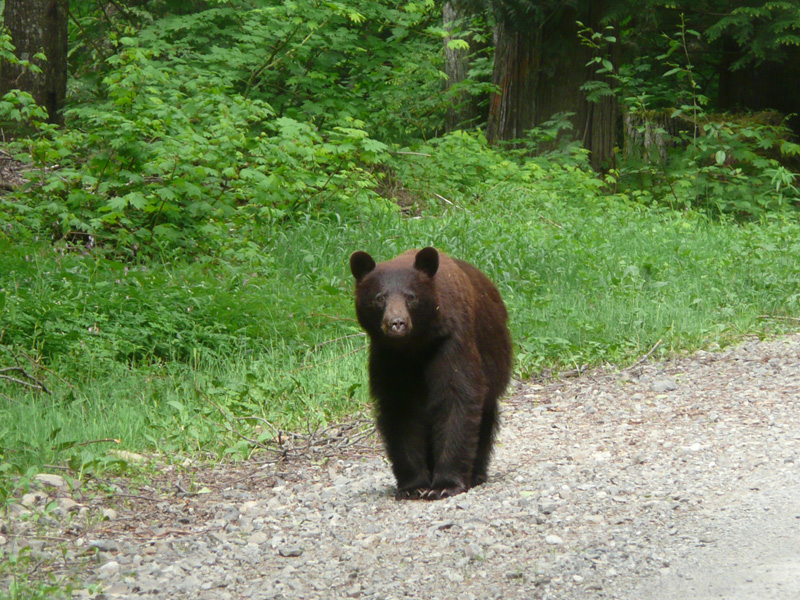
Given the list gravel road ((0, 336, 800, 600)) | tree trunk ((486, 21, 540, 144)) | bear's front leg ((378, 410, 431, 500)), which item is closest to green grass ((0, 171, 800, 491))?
gravel road ((0, 336, 800, 600))

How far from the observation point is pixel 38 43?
39.8 feet

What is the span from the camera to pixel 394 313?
14.8 feet

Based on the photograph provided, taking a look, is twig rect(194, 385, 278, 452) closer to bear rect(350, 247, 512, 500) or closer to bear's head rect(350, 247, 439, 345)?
bear rect(350, 247, 512, 500)

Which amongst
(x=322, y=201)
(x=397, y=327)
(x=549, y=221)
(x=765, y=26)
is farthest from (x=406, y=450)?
(x=765, y=26)

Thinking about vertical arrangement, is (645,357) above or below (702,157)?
below

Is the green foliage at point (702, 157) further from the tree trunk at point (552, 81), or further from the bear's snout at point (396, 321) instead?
the bear's snout at point (396, 321)

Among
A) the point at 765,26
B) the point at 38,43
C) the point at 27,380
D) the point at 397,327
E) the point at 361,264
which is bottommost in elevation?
the point at 27,380

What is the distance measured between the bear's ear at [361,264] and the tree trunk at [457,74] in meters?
11.9

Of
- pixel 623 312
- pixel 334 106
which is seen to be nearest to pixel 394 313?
pixel 623 312

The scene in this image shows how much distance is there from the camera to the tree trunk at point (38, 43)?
12047mm

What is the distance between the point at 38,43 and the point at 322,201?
4452mm

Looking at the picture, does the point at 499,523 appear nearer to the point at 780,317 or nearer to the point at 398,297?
the point at 398,297

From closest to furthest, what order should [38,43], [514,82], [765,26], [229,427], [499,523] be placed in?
[499,523]
[229,427]
[38,43]
[765,26]
[514,82]

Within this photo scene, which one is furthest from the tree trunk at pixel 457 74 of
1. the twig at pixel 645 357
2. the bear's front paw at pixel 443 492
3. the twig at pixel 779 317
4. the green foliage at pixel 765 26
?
the bear's front paw at pixel 443 492
